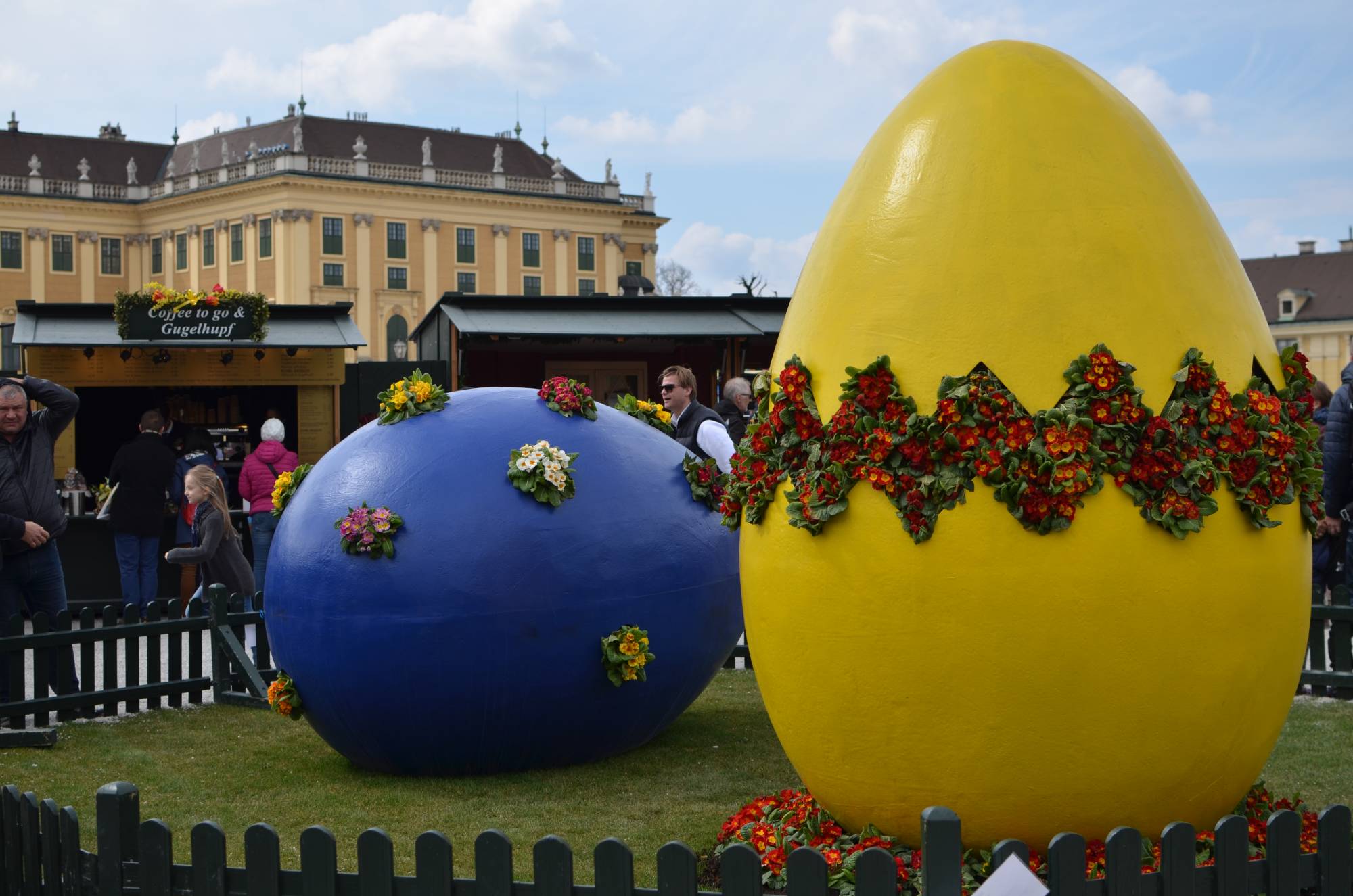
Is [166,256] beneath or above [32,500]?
above

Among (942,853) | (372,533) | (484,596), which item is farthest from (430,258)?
(942,853)

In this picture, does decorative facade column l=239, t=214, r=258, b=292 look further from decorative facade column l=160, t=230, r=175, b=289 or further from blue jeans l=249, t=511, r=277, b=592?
blue jeans l=249, t=511, r=277, b=592

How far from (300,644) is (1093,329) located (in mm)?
4410

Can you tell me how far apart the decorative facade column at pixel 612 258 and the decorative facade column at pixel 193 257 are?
25505 millimetres

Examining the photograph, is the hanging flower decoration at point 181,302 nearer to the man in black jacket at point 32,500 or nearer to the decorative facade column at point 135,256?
the man in black jacket at point 32,500

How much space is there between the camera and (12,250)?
9194 cm

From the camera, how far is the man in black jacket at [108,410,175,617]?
14.5 m

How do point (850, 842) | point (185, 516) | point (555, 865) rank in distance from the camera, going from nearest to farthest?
point (555, 865), point (850, 842), point (185, 516)

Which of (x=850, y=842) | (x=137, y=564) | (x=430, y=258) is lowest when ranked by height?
(x=850, y=842)

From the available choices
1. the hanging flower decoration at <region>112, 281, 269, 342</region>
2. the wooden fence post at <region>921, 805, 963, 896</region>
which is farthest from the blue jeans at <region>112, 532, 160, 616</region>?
the wooden fence post at <region>921, 805, 963, 896</region>

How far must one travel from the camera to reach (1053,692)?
4961 mm

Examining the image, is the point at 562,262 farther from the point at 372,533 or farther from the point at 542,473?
the point at 372,533

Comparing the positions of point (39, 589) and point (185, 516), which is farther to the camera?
point (185, 516)

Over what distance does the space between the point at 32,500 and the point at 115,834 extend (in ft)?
18.8
